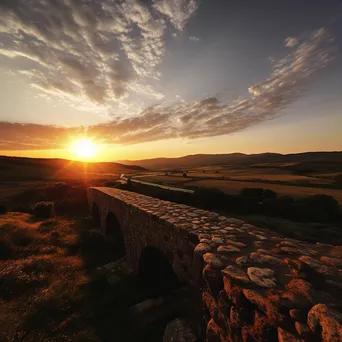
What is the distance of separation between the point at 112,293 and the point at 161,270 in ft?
7.08

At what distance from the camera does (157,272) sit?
8.45m

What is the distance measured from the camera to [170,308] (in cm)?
682

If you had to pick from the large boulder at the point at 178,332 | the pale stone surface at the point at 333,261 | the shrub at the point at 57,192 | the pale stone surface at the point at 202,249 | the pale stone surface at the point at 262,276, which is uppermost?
the pale stone surface at the point at 333,261

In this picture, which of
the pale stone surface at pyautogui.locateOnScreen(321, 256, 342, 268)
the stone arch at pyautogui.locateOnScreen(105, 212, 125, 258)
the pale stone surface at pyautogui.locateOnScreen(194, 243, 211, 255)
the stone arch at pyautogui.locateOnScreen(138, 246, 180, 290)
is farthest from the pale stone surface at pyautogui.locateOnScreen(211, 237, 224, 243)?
the stone arch at pyautogui.locateOnScreen(105, 212, 125, 258)

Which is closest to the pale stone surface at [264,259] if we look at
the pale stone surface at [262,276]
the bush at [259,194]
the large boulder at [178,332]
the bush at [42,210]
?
the pale stone surface at [262,276]

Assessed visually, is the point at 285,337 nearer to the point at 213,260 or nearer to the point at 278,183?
the point at 213,260

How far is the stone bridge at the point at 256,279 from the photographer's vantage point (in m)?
2.03

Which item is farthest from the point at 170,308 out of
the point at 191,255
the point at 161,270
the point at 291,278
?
the point at 291,278

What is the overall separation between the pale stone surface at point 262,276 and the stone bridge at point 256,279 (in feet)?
0.04

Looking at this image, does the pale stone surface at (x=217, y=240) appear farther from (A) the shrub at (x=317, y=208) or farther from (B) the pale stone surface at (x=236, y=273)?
(A) the shrub at (x=317, y=208)

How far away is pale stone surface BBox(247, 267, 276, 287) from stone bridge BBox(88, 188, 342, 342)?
13mm

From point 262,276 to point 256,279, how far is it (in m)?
0.12

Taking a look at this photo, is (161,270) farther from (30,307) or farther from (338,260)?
(338,260)

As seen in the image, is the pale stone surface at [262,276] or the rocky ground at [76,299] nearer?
the pale stone surface at [262,276]
